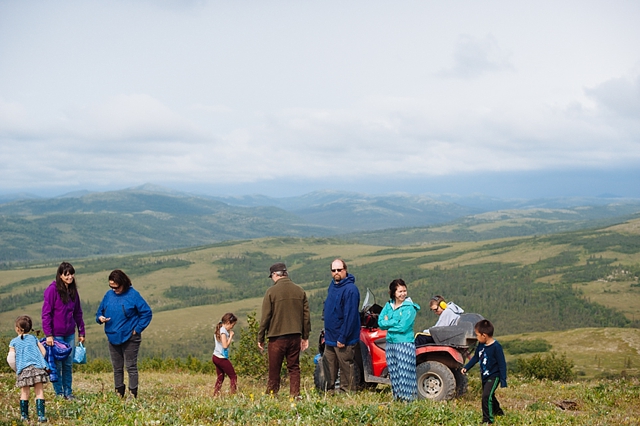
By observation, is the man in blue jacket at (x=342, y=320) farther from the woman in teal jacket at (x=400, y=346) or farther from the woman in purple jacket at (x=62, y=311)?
the woman in purple jacket at (x=62, y=311)

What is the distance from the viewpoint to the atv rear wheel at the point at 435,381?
12.0 meters

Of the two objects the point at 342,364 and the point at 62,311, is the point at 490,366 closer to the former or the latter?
the point at 342,364

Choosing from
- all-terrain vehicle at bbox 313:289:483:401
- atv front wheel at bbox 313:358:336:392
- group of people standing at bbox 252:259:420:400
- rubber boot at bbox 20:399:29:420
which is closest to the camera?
rubber boot at bbox 20:399:29:420

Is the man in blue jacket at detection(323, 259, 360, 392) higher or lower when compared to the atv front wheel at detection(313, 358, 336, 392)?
higher

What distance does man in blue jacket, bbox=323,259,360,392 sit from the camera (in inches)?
446

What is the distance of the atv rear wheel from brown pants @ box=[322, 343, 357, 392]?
1484mm

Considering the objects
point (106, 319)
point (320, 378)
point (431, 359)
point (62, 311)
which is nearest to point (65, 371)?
point (62, 311)

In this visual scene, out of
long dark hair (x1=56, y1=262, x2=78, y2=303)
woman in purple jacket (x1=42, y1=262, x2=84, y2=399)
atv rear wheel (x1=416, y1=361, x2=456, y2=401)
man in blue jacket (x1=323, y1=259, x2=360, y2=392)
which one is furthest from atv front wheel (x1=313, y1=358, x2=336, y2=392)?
long dark hair (x1=56, y1=262, x2=78, y2=303)

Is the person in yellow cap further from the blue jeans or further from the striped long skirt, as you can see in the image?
the blue jeans

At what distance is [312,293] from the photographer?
172 meters

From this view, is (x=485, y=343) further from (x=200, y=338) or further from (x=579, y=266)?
(x=579, y=266)

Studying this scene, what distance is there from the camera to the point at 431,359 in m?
12.5

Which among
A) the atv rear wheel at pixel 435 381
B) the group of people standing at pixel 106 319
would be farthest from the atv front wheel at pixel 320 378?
the group of people standing at pixel 106 319

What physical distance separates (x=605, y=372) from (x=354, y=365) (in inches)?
2103
